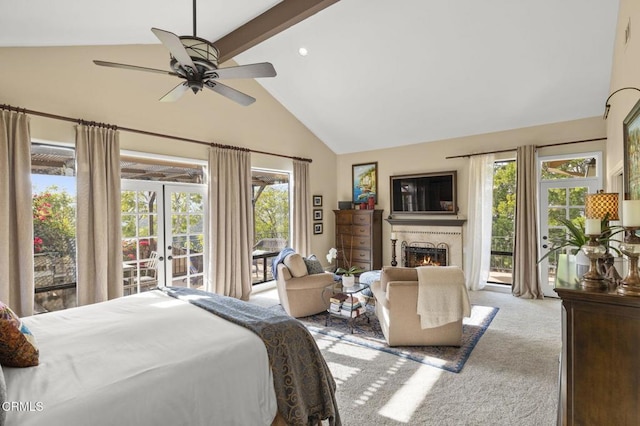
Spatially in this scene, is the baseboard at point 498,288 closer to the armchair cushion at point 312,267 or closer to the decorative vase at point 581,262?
the armchair cushion at point 312,267

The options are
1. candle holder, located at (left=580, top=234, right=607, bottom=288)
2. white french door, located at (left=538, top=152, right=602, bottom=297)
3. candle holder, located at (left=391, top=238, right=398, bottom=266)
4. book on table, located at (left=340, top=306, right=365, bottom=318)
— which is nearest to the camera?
candle holder, located at (left=580, top=234, right=607, bottom=288)

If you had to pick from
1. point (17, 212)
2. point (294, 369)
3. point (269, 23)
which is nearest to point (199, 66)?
point (269, 23)

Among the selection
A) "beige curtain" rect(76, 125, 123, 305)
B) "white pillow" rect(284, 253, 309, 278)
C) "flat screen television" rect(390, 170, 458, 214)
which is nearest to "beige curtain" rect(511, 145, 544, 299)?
"flat screen television" rect(390, 170, 458, 214)

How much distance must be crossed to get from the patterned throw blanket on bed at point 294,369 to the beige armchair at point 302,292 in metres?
2.11

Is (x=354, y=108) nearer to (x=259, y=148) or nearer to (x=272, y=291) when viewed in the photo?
(x=259, y=148)

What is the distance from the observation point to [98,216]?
145 inches

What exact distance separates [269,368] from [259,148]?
14.6ft

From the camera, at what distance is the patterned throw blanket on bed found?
1809 millimetres

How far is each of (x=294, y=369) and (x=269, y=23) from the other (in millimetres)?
3617

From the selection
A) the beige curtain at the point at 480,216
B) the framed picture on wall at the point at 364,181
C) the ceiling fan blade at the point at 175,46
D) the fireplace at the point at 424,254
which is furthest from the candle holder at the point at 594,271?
the framed picture on wall at the point at 364,181

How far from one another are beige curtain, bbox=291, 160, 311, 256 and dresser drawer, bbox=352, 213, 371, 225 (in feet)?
3.42

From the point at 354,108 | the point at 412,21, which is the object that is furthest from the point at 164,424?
the point at 354,108

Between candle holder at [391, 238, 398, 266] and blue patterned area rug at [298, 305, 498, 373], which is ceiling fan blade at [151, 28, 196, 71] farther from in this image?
candle holder at [391, 238, 398, 266]

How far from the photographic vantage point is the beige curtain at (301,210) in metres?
6.28
